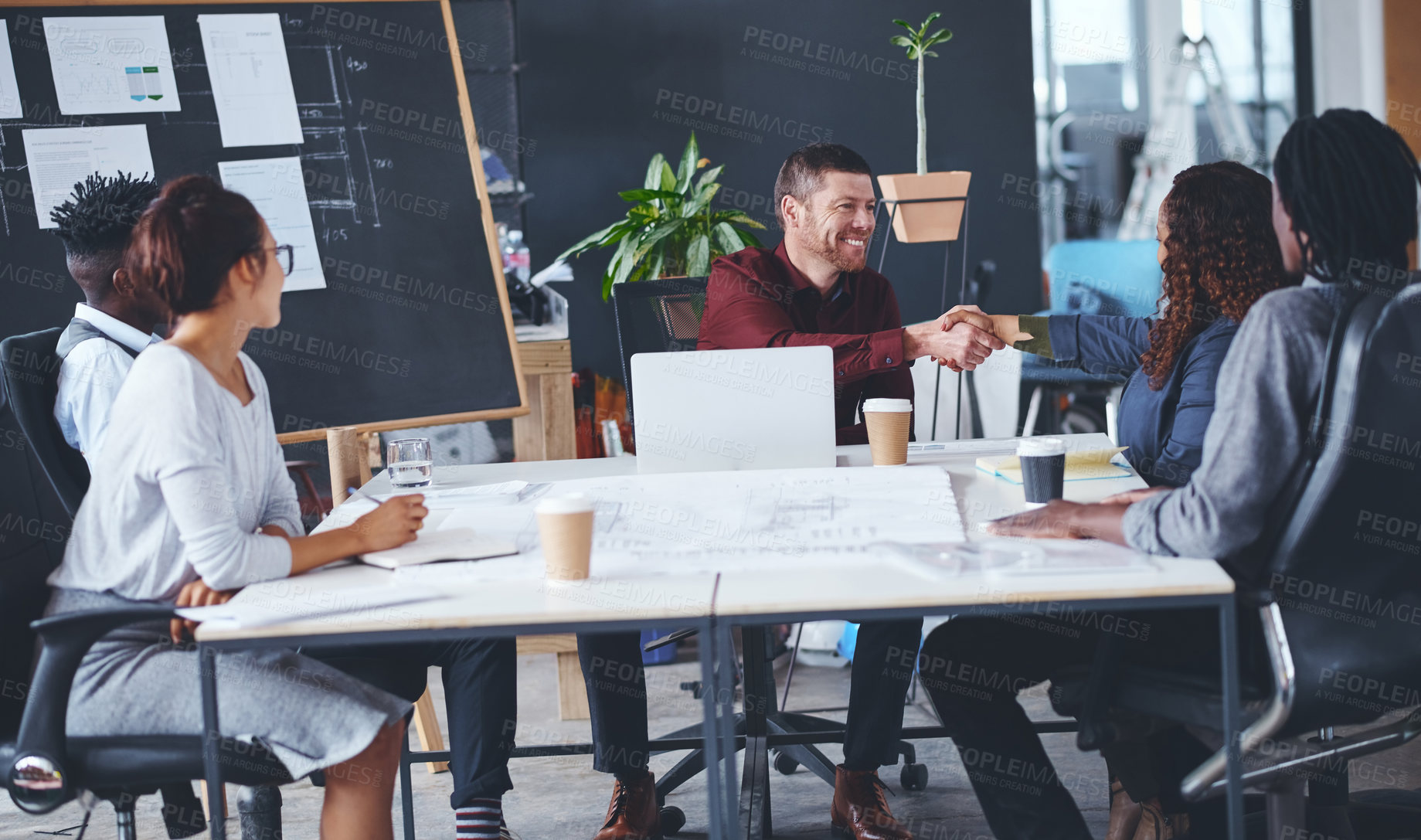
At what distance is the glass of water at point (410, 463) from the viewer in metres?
2.06

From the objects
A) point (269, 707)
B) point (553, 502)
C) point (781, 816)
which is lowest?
point (781, 816)

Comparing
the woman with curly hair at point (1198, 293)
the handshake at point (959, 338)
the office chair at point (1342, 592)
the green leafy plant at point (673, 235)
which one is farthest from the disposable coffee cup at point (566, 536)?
the green leafy plant at point (673, 235)

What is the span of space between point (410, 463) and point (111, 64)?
145cm

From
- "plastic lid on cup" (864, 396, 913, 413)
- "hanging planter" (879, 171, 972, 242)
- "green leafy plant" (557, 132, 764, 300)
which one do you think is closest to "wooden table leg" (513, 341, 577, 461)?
"green leafy plant" (557, 132, 764, 300)

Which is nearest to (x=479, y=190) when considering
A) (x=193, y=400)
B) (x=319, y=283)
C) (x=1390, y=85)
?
(x=319, y=283)

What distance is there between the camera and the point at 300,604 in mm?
1411

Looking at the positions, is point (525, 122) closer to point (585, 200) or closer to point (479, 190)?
point (585, 200)

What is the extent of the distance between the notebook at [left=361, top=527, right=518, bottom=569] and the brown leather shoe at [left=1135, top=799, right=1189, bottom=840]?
1.09 m

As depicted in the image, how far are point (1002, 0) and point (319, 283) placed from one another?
2976mm

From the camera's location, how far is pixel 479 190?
10.0 feet

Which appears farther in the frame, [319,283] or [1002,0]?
[1002,0]

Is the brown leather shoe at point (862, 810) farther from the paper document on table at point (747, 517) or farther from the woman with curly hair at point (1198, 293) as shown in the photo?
the woman with curly hair at point (1198, 293)

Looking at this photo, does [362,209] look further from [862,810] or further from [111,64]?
[862,810]

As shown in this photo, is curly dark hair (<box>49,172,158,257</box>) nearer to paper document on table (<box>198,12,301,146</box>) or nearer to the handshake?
paper document on table (<box>198,12,301,146</box>)
